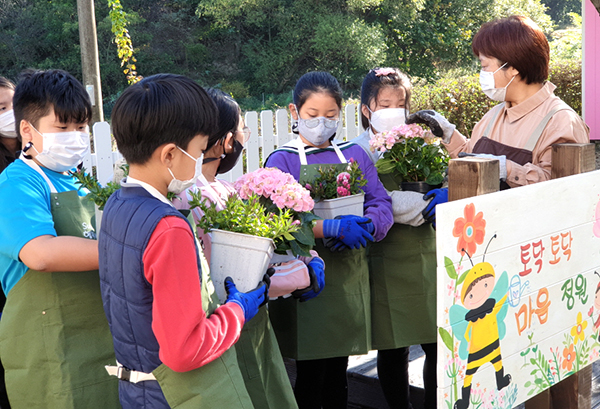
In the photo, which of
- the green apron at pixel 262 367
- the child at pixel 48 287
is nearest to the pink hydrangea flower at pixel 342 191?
the green apron at pixel 262 367

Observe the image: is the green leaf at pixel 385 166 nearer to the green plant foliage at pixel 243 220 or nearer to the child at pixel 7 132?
the green plant foliage at pixel 243 220

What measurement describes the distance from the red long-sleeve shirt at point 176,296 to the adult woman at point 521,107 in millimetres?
1355

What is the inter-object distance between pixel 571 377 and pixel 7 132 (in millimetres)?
2515

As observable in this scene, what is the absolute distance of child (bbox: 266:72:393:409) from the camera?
7.89 ft

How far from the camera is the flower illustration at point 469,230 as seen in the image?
5.37 feet

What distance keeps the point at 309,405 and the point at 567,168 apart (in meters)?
1.40

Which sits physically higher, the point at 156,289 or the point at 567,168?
the point at 567,168

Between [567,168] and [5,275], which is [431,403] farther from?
[5,275]

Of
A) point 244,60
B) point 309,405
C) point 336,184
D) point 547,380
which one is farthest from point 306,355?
point 244,60

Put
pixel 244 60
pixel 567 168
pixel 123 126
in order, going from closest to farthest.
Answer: pixel 123 126 → pixel 567 168 → pixel 244 60

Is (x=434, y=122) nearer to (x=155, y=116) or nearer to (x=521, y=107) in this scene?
(x=521, y=107)

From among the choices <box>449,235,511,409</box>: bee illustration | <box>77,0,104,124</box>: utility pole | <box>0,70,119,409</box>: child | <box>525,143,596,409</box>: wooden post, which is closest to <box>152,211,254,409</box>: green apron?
<box>0,70,119,409</box>: child

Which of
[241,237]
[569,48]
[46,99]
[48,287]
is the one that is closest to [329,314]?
[241,237]

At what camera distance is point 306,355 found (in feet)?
7.89
